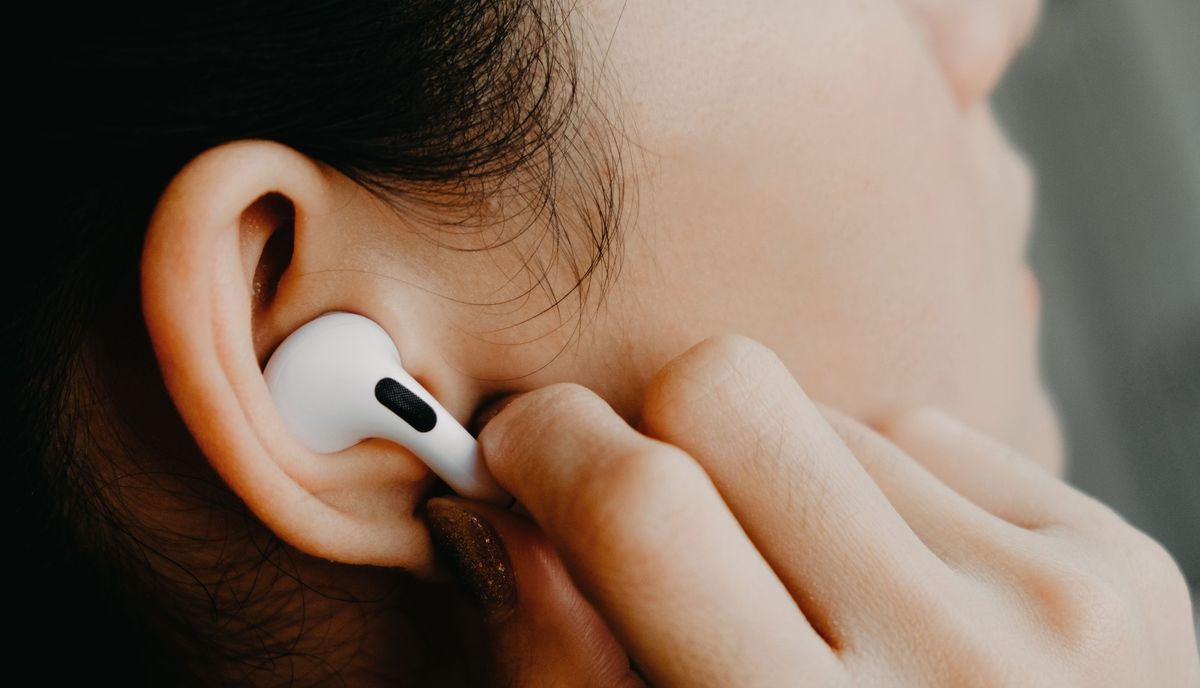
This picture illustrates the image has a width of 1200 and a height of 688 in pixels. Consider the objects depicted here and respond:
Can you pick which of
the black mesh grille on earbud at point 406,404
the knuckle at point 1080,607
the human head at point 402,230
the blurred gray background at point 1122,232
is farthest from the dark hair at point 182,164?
the blurred gray background at point 1122,232

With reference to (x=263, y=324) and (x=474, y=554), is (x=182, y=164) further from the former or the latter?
(x=474, y=554)

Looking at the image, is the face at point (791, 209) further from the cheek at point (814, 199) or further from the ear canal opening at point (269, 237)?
the ear canal opening at point (269, 237)

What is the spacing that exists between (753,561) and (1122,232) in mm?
984

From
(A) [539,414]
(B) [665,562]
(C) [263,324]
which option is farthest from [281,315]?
(B) [665,562]

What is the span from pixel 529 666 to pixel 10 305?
1.35 ft

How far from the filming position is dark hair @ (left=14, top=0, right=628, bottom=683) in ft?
1.66

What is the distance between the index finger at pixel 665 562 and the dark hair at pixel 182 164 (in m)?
0.15

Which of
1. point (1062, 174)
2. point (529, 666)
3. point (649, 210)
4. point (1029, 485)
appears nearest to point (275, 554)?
point (529, 666)

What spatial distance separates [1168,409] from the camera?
1246 millimetres

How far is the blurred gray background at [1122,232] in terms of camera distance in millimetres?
1164

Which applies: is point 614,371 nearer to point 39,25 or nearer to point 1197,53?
point 39,25

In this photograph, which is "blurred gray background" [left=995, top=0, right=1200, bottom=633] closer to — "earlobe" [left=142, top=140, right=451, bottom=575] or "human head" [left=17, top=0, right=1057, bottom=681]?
"human head" [left=17, top=0, right=1057, bottom=681]

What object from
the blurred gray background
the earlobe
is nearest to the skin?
the earlobe

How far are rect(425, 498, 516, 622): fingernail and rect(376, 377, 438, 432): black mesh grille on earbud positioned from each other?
7cm
